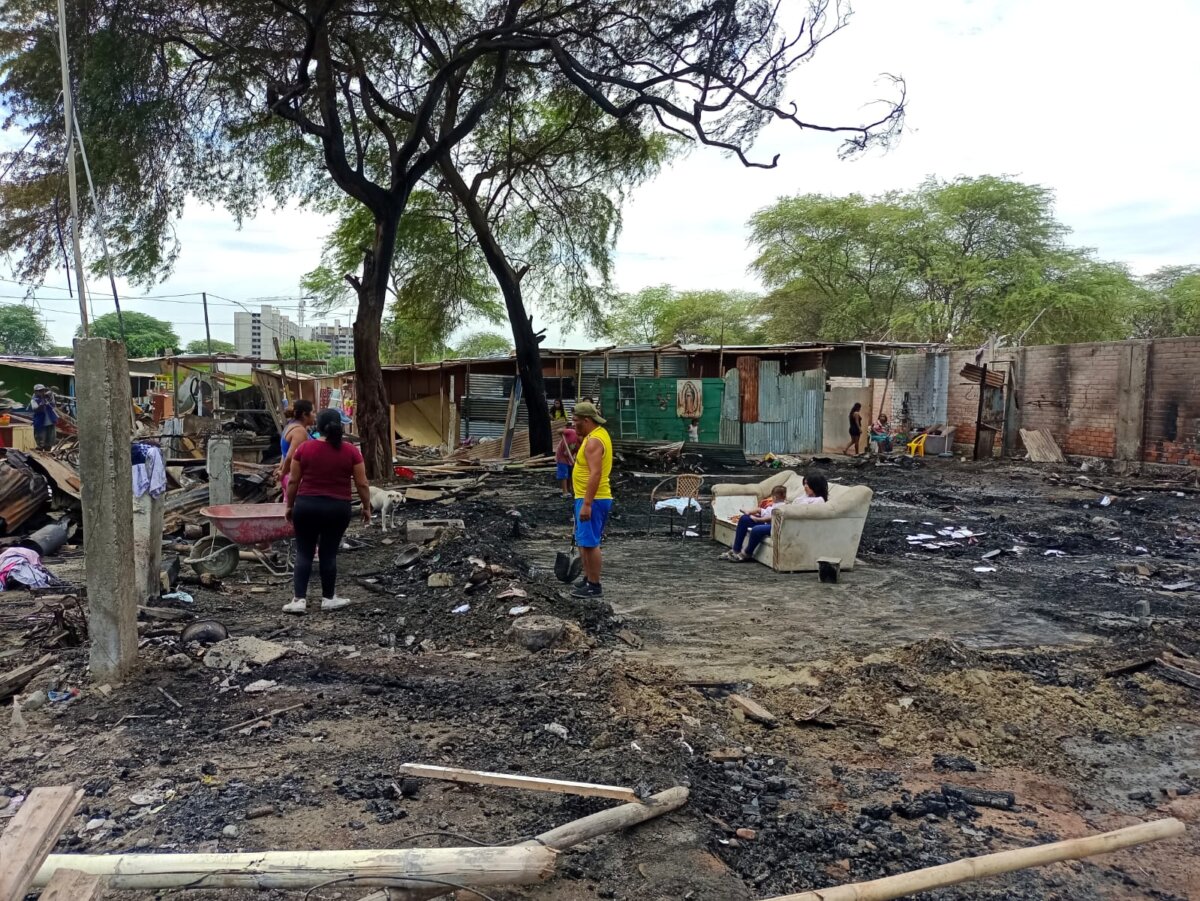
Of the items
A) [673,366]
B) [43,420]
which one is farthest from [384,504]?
[673,366]

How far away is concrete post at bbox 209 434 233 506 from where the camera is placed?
9.49 m

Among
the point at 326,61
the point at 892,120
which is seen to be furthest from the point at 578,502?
the point at 326,61

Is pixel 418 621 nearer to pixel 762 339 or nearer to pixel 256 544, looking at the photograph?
pixel 256 544

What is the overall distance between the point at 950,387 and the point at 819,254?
16.1m

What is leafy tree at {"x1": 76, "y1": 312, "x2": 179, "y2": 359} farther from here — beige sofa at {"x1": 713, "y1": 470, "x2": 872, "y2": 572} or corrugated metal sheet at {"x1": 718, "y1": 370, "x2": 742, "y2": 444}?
beige sofa at {"x1": 713, "y1": 470, "x2": 872, "y2": 572}

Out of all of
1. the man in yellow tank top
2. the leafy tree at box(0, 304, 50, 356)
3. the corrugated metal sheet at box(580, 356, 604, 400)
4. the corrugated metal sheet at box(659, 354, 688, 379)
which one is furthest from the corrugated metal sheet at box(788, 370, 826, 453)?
the leafy tree at box(0, 304, 50, 356)

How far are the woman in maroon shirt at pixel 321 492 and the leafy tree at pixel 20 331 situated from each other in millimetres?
66648

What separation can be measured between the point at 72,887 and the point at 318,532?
4.59 metres

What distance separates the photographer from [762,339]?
143 feet

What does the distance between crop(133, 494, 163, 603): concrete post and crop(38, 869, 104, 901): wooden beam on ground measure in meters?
4.60

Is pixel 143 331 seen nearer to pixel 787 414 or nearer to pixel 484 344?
pixel 484 344

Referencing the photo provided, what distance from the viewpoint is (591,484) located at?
23.7 feet

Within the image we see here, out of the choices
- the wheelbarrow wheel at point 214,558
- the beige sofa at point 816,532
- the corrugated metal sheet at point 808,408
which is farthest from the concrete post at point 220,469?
the corrugated metal sheet at point 808,408

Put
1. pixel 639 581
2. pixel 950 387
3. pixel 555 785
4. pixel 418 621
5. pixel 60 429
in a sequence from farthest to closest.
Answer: pixel 950 387
pixel 60 429
pixel 639 581
pixel 418 621
pixel 555 785
